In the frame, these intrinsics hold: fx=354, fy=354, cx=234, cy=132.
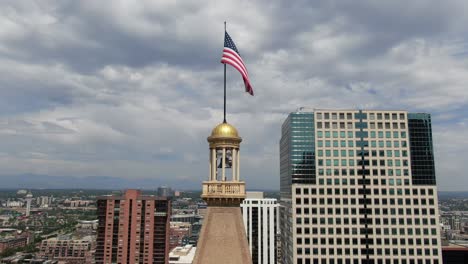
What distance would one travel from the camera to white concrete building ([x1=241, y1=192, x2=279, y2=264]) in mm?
148500

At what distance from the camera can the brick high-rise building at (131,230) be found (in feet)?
436

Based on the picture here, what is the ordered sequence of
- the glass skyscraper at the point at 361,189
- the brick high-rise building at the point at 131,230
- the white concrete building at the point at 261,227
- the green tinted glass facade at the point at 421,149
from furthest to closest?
the white concrete building at the point at 261,227 < the brick high-rise building at the point at 131,230 < the green tinted glass facade at the point at 421,149 < the glass skyscraper at the point at 361,189

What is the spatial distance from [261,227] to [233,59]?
134 m

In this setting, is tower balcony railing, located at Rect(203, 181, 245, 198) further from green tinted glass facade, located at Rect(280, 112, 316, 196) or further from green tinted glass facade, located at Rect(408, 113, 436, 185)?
green tinted glass facade, located at Rect(408, 113, 436, 185)

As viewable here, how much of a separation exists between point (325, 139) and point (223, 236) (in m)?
88.5

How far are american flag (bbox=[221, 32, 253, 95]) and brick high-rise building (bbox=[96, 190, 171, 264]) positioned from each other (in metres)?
121

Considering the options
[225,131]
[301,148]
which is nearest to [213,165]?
[225,131]

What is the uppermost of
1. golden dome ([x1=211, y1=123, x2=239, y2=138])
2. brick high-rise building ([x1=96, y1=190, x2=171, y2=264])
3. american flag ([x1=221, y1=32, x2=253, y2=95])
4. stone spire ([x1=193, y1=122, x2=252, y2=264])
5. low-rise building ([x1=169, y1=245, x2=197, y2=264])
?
american flag ([x1=221, y1=32, x2=253, y2=95])

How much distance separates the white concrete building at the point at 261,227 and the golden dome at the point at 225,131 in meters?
130

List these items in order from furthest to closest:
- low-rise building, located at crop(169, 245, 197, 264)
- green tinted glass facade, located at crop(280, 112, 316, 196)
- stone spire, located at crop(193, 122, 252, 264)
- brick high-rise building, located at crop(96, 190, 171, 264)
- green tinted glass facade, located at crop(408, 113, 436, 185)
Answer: brick high-rise building, located at crop(96, 190, 171, 264) → low-rise building, located at crop(169, 245, 197, 264) → green tinted glass facade, located at crop(280, 112, 316, 196) → green tinted glass facade, located at crop(408, 113, 436, 185) → stone spire, located at crop(193, 122, 252, 264)

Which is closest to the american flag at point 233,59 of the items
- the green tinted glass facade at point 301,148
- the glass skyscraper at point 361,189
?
the glass skyscraper at point 361,189

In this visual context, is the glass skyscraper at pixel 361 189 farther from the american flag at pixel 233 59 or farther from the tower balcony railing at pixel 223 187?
the tower balcony railing at pixel 223 187

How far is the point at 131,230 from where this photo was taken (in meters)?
135

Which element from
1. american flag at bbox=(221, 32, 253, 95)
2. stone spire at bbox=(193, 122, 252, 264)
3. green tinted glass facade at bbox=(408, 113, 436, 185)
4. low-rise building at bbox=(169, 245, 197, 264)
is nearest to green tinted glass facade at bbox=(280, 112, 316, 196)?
green tinted glass facade at bbox=(408, 113, 436, 185)
